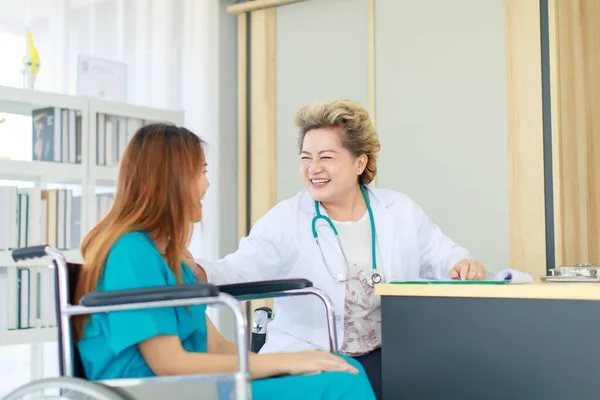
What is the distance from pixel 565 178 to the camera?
2789 millimetres

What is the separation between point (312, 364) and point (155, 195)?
1.37ft

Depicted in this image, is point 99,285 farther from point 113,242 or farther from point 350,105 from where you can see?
point 350,105

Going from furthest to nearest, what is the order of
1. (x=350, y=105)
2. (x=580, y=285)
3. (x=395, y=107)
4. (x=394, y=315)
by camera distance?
(x=395, y=107) → (x=350, y=105) → (x=394, y=315) → (x=580, y=285)

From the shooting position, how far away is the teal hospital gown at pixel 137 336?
1278 mm

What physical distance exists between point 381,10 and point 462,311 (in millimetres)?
1988

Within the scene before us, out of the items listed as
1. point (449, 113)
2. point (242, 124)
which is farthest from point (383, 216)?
point (242, 124)

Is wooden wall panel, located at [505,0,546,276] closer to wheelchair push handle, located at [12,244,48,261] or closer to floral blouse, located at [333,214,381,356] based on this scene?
floral blouse, located at [333,214,381,356]

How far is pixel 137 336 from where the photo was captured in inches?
50.0

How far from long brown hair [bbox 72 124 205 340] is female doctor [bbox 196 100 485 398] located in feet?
1.88

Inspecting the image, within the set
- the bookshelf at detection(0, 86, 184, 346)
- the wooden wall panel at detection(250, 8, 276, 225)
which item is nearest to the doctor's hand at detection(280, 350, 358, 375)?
the bookshelf at detection(0, 86, 184, 346)

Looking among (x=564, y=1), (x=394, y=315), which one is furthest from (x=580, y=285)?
(x=564, y=1)

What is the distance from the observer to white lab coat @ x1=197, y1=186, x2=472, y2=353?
6.70 ft

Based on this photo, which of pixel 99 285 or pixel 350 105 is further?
pixel 350 105

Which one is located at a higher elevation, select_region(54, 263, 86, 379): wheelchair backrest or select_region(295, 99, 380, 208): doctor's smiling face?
select_region(295, 99, 380, 208): doctor's smiling face
